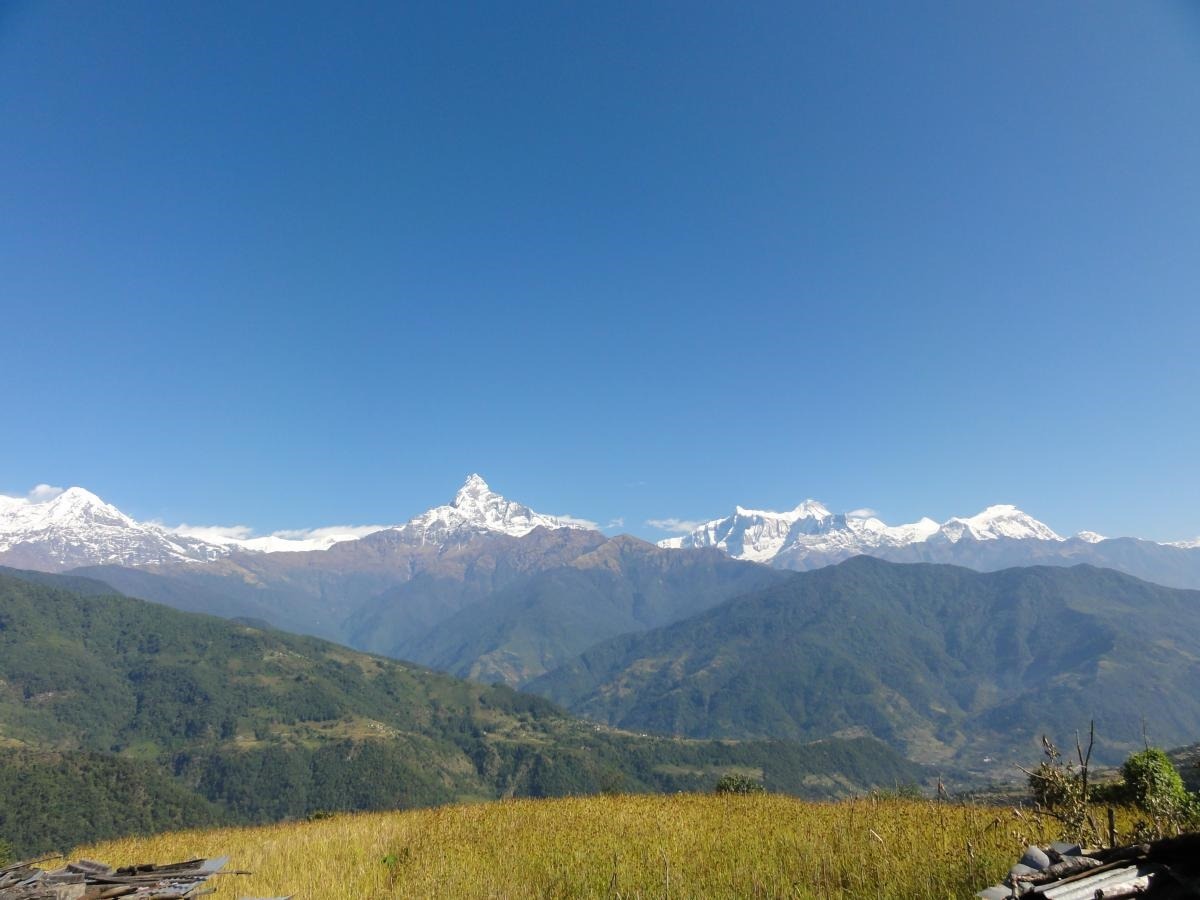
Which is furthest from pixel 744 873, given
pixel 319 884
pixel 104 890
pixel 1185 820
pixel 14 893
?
pixel 14 893

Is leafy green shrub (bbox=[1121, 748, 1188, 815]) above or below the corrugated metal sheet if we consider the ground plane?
below

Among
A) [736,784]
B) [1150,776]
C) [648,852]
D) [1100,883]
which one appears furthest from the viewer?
[736,784]

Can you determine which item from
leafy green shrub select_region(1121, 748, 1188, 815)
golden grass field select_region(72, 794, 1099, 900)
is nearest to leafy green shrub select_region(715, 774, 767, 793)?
golden grass field select_region(72, 794, 1099, 900)

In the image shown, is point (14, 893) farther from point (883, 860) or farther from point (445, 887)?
point (883, 860)

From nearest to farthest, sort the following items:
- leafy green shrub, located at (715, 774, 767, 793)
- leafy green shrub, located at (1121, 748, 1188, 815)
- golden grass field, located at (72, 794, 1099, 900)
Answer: golden grass field, located at (72, 794, 1099, 900) < leafy green shrub, located at (1121, 748, 1188, 815) < leafy green shrub, located at (715, 774, 767, 793)

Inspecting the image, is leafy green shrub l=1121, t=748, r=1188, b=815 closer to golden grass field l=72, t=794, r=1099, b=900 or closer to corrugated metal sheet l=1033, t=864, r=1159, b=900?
golden grass field l=72, t=794, r=1099, b=900

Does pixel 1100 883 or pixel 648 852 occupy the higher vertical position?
pixel 1100 883

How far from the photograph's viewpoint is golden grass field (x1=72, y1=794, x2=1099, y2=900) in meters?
7.88

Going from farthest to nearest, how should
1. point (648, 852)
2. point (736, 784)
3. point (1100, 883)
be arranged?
point (736, 784) < point (648, 852) < point (1100, 883)

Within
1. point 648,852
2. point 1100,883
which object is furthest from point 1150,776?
point 1100,883

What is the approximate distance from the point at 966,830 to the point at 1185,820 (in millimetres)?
2868

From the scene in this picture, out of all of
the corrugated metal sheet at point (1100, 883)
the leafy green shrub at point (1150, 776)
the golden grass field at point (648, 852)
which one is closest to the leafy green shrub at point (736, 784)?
the golden grass field at point (648, 852)

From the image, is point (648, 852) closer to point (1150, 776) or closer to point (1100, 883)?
point (1100, 883)

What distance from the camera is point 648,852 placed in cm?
1039
